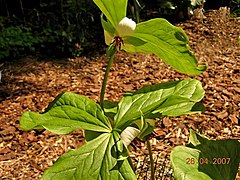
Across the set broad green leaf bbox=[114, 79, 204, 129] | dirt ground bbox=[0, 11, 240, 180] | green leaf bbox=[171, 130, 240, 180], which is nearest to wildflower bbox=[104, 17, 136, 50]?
broad green leaf bbox=[114, 79, 204, 129]

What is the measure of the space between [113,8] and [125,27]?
4cm

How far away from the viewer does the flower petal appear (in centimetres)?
67

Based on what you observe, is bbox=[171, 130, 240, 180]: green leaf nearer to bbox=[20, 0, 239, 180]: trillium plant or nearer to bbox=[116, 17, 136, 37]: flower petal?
bbox=[20, 0, 239, 180]: trillium plant

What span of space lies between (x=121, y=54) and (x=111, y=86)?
483 millimetres

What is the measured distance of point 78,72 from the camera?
296cm

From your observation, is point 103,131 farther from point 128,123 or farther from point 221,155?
point 221,155

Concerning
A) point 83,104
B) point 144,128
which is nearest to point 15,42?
point 83,104

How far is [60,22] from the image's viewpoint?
3736mm

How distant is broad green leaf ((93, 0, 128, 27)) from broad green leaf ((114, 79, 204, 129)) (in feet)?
0.49

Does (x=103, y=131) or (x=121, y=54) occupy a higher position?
(x=103, y=131)

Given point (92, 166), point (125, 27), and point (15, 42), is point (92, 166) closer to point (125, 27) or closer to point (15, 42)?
point (125, 27)

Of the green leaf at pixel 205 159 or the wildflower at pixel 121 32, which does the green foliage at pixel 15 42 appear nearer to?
the wildflower at pixel 121 32

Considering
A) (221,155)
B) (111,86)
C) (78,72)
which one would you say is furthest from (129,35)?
(78,72)
